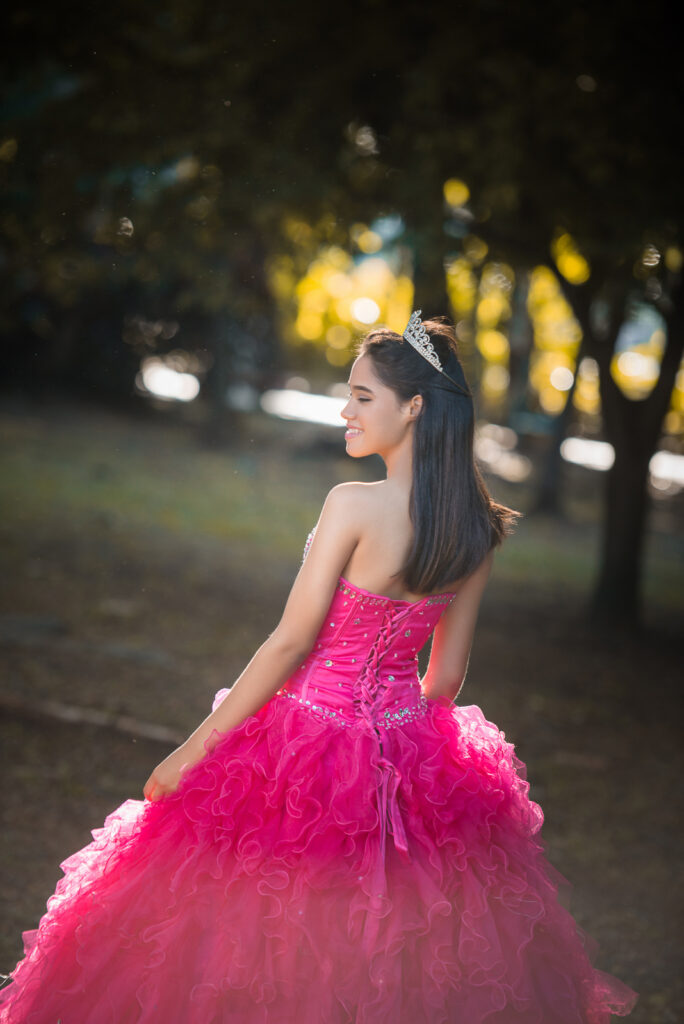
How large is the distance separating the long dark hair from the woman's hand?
71 cm

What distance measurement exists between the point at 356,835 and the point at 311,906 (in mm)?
201

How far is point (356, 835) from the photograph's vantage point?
7.77 ft

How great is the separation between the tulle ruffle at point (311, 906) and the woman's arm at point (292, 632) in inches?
1.6

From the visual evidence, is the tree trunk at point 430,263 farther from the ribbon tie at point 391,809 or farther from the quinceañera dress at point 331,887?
the ribbon tie at point 391,809

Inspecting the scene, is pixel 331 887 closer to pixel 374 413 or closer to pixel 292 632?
pixel 292 632

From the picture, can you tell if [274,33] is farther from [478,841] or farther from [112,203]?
[478,841]

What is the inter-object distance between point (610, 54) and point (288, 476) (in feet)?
43.2

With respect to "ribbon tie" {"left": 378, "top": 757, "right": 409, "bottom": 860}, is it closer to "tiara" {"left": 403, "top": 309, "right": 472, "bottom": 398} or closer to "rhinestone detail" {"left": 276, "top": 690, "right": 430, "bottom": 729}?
"rhinestone detail" {"left": 276, "top": 690, "right": 430, "bottom": 729}

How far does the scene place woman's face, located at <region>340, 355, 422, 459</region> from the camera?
100 inches

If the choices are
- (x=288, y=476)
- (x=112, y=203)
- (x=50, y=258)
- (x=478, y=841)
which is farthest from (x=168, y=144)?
(x=288, y=476)

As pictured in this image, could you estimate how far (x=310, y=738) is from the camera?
247 centimetres

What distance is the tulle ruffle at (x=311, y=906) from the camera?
2.19 m

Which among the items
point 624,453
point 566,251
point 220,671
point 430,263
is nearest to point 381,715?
point 430,263

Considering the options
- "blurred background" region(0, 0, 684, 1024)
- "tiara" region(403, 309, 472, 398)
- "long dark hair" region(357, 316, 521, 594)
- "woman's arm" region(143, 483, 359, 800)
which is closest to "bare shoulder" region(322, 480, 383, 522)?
"woman's arm" region(143, 483, 359, 800)
